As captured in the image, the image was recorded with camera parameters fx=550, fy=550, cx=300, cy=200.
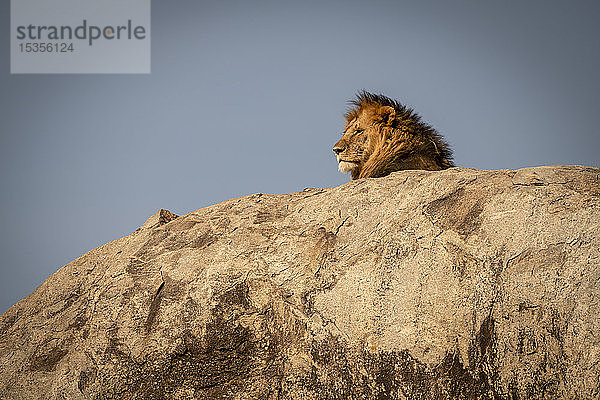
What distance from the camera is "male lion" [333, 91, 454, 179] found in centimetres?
636

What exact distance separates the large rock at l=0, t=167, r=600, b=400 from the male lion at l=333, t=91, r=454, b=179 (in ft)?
5.76

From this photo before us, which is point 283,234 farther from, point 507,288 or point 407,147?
point 407,147

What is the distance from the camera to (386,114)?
272 inches

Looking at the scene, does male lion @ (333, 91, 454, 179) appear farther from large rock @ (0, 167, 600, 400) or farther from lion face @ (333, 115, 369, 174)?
large rock @ (0, 167, 600, 400)

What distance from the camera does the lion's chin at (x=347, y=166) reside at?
7078mm

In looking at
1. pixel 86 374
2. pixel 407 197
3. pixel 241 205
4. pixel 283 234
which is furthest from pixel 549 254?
pixel 86 374

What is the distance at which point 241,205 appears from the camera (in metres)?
4.92

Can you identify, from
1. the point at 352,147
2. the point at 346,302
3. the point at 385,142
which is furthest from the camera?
the point at 352,147

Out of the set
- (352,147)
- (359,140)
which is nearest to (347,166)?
(352,147)

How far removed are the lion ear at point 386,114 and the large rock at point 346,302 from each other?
7.60 ft

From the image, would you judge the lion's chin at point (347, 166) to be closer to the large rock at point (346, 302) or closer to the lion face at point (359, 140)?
the lion face at point (359, 140)

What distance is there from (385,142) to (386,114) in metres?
0.42

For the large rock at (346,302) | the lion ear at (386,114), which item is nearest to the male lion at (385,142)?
the lion ear at (386,114)

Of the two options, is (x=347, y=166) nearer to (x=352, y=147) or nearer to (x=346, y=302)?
(x=352, y=147)
